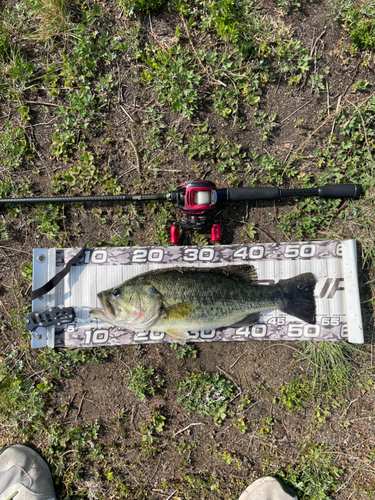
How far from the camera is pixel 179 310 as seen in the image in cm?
356

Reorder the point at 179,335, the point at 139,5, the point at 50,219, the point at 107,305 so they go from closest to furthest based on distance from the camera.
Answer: the point at 107,305 < the point at 179,335 < the point at 139,5 < the point at 50,219

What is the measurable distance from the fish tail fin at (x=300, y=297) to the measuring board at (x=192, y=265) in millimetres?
101

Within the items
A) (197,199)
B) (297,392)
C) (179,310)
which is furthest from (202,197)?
(297,392)

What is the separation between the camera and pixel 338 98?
3945 millimetres

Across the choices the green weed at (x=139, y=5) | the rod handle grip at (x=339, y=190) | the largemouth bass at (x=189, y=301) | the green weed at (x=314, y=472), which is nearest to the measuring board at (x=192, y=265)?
the largemouth bass at (x=189, y=301)

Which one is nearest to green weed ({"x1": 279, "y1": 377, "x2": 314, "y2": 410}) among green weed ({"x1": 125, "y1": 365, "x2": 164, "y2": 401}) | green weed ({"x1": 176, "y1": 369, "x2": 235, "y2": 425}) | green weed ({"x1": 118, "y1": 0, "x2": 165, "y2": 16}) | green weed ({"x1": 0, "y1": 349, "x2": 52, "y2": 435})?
green weed ({"x1": 176, "y1": 369, "x2": 235, "y2": 425})

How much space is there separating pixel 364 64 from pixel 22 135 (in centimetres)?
414

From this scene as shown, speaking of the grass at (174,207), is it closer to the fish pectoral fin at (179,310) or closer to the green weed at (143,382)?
the green weed at (143,382)

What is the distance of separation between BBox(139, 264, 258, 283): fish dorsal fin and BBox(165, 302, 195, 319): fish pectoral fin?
1.29 feet

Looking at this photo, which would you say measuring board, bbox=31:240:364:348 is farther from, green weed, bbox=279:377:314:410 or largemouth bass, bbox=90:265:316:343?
green weed, bbox=279:377:314:410

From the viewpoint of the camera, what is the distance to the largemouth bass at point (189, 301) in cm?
354

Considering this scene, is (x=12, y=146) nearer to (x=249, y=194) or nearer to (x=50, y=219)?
(x=50, y=219)

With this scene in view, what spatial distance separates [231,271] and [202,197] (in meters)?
0.93

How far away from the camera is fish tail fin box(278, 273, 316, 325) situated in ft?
12.3
